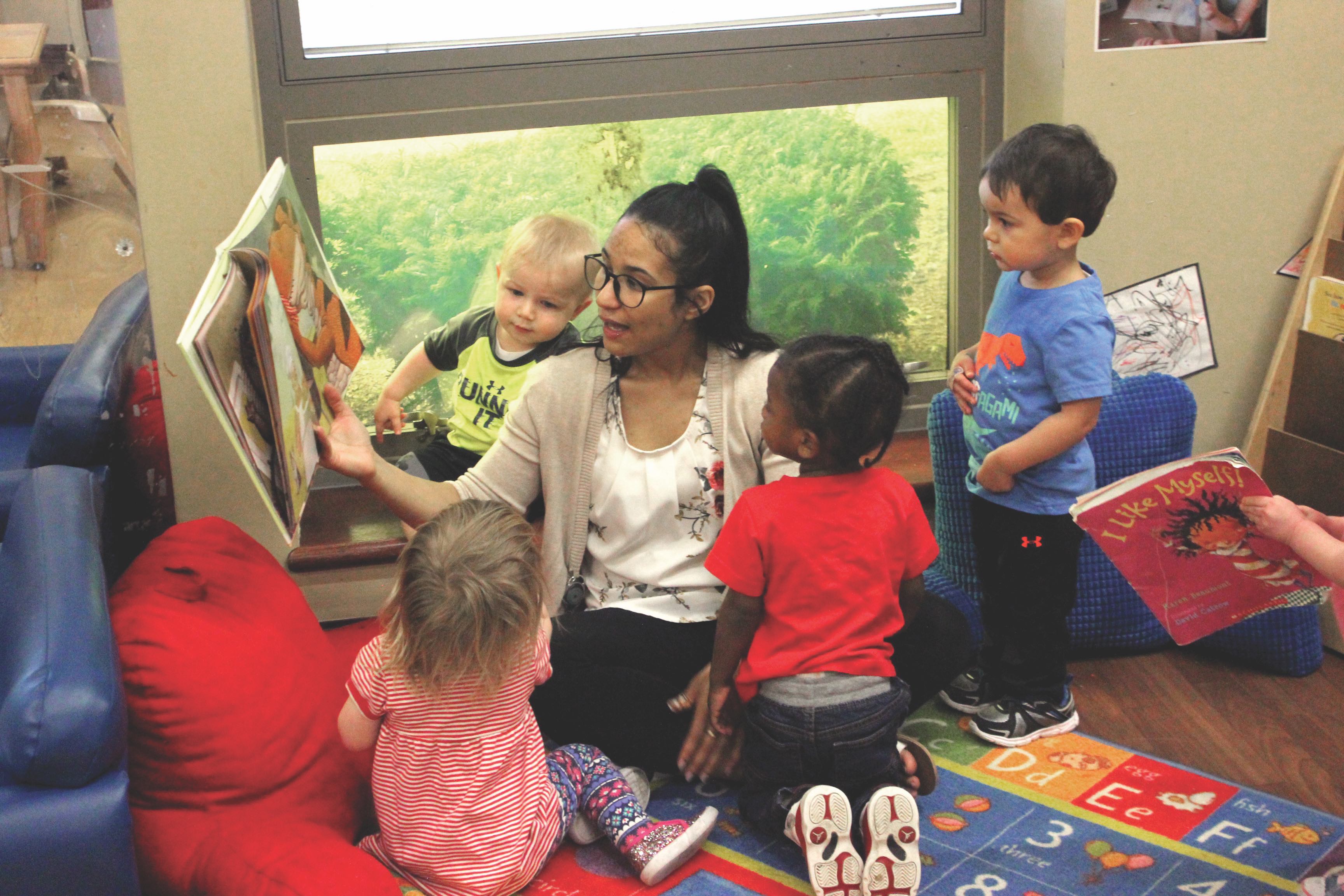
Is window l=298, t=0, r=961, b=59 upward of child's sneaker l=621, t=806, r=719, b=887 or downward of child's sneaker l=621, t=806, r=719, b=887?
upward

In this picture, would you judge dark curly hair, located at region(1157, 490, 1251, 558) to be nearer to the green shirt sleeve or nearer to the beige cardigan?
the beige cardigan

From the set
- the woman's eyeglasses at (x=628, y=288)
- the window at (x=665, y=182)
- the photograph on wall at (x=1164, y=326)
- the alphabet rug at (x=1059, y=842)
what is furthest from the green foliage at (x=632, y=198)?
Answer: the alphabet rug at (x=1059, y=842)

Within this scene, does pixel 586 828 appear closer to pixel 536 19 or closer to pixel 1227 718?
pixel 1227 718

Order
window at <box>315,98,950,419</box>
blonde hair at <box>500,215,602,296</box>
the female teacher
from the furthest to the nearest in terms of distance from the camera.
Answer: window at <box>315,98,950,419</box>, blonde hair at <box>500,215,602,296</box>, the female teacher

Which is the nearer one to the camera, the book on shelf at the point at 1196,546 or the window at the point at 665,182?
the book on shelf at the point at 1196,546

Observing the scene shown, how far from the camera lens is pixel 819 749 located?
163cm

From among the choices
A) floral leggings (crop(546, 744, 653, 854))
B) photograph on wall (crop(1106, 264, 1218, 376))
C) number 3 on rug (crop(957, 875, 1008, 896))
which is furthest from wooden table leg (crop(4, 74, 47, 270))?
photograph on wall (crop(1106, 264, 1218, 376))

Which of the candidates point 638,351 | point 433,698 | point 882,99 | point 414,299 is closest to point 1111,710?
point 638,351

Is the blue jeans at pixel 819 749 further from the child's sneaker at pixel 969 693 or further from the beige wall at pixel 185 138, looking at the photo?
the beige wall at pixel 185 138

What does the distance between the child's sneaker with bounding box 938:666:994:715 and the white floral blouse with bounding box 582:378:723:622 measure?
21.3 inches

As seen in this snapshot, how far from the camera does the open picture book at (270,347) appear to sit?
48.9 inches

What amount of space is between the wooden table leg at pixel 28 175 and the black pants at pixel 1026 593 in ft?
5.67

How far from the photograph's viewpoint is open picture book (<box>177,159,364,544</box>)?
124cm

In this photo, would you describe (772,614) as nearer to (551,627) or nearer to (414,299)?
(551,627)
